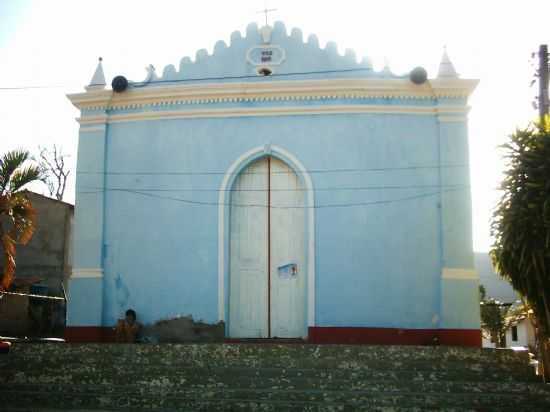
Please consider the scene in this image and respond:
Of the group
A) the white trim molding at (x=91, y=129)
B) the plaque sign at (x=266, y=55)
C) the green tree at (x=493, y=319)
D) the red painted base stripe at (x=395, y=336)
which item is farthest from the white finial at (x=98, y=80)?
the green tree at (x=493, y=319)

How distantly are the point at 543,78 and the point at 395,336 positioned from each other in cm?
916

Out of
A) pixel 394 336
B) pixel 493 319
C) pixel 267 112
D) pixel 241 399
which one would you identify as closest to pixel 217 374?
pixel 241 399

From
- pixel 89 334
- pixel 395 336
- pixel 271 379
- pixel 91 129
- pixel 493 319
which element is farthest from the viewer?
pixel 493 319

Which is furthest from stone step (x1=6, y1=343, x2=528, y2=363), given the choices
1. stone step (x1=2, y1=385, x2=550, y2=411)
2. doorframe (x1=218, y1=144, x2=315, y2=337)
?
doorframe (x1=218, y1=144, x2=315, y2=337)

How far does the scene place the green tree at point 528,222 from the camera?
10719mm

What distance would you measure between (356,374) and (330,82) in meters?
6.17

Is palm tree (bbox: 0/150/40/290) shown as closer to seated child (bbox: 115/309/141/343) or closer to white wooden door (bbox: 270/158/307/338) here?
seated child (bbox: 115/309/141/343)

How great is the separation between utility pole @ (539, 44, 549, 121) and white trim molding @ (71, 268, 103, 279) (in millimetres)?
11777

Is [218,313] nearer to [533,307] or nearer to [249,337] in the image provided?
[249,337]

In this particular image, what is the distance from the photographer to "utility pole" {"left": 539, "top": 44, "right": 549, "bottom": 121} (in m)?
18.5

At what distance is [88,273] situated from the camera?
14.6 meters

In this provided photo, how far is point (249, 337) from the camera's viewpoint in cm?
1420

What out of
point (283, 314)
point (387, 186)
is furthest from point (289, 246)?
point (387, 186)

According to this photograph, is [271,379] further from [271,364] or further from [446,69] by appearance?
[446,69]
